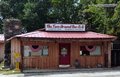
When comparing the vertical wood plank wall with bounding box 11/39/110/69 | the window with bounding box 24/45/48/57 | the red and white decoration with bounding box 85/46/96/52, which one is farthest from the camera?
the red and white decoration with bounding box 85/46/96/52

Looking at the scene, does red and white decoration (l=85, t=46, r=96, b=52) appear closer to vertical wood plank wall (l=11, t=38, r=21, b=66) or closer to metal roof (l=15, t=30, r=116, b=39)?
metal roof (l=15, t=30, r=116, b=39)

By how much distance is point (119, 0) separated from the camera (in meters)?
35.5

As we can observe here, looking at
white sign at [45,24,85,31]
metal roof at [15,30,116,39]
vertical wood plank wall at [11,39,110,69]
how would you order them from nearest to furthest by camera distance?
1. metal roof at [15,30,116,39]
2. vertical wood plank wall at [11,39,110,69]
3. white sign at [45,24,85,31]

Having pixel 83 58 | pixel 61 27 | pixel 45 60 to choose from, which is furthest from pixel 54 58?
pixel 61 27

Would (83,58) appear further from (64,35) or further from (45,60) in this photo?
(45,60)

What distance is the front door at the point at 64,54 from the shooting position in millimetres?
30516

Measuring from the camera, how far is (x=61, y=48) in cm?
3069

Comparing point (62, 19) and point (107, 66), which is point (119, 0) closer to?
point (107, 66)

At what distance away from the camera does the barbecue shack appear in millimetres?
29391

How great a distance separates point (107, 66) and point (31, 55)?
669 cm

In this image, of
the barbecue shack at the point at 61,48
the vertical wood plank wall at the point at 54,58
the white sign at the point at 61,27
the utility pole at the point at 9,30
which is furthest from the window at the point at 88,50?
the utility pole at the point at 9,30

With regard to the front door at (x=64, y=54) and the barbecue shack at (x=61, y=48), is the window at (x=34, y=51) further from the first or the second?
the front door at (x=64, y=54)

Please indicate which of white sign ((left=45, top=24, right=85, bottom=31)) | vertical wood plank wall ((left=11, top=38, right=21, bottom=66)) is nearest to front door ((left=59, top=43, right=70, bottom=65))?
white sign ((left=45, top=24, right=85, bottom=31))

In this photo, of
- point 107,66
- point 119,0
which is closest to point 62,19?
point 119,0
